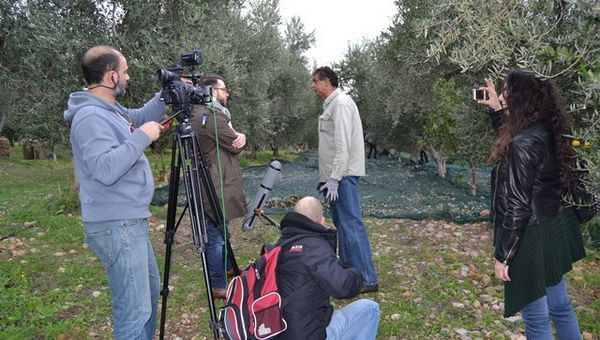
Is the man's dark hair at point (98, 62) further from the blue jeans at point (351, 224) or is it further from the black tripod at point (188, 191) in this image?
the blue jeans at point (351, 224)

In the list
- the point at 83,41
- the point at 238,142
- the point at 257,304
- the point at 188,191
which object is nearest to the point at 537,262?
the point at 257,304

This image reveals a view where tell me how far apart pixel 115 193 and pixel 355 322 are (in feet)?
6.61

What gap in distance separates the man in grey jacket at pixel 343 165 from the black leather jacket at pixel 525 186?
209cm

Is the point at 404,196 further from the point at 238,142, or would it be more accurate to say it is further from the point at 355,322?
the point at 355,322

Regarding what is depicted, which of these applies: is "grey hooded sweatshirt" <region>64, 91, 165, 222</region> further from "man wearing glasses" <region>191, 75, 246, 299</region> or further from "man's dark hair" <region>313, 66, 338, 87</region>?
"man's dark hair" <region>313, 66, 338, 87</region>

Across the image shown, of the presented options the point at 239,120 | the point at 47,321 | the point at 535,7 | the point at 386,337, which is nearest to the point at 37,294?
the point at 47,321

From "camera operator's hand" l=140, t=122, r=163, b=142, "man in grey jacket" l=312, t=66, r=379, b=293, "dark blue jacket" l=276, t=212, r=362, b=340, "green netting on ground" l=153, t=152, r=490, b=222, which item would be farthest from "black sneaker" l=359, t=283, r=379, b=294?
"green netting on ground" l=153, t=152, r=490, b=222

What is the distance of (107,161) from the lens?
275cm

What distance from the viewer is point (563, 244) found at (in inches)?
136

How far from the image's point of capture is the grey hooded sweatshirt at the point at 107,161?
109 inches

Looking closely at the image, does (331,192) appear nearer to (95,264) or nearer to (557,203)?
(557,203)

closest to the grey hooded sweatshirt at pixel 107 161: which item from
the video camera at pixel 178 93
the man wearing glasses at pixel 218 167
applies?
the video camera at pixel 178 93

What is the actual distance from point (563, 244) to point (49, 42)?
324 inches

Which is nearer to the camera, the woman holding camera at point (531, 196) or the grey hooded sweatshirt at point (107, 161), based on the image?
the grey hooded sweatshirt at point (107, 161)
